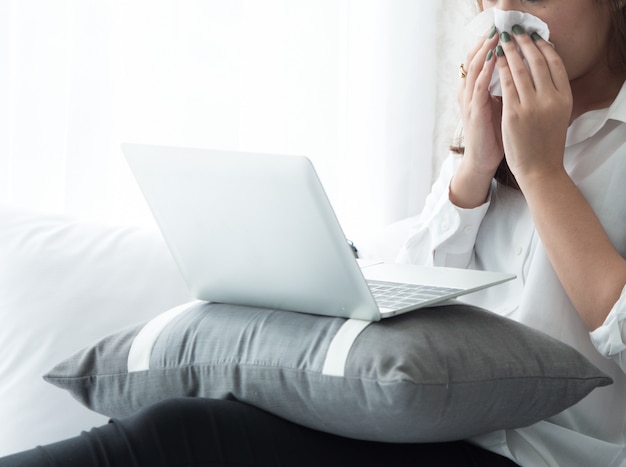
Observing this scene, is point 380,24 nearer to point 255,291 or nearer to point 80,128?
point 80,128

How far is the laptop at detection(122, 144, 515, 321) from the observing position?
0.83 m

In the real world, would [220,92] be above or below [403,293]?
above

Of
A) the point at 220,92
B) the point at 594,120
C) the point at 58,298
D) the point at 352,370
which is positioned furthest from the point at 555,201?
the point at 220,92

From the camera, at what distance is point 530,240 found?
47.3 inches

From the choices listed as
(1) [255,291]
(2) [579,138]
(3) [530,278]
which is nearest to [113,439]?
(1) [255,291]

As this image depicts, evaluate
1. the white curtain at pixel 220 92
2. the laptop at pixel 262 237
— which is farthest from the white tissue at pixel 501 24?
the white curtain at pixel 220 92

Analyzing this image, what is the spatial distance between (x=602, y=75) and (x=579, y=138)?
10 centimetres

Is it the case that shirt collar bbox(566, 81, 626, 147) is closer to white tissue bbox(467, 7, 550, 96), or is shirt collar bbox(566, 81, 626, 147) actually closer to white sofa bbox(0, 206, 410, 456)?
white tissue bbox(467, 7, 550, 96)

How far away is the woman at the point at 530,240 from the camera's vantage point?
86cm

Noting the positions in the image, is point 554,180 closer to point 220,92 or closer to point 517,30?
point 517,30

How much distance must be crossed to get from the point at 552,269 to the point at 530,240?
0.07 meters

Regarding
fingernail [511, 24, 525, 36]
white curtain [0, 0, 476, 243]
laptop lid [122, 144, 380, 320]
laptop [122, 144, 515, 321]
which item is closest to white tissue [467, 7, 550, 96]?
fingernail [511, 24, 525, 36]

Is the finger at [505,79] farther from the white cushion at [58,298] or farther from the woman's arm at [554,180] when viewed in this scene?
the white cushion at [58,298]

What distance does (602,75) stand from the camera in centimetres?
123
